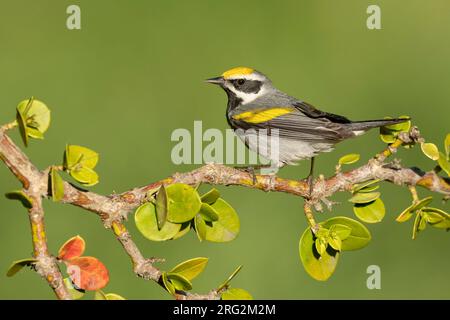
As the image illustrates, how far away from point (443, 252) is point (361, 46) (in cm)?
245

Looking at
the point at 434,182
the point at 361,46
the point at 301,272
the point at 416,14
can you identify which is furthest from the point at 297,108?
the point at 416,14

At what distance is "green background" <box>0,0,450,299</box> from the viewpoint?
5.51 meters

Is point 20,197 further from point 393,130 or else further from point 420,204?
point 393,130

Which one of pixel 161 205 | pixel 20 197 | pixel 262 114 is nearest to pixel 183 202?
pixel 161 205

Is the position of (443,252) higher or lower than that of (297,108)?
lower

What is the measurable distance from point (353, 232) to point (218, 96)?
4045 millimetres

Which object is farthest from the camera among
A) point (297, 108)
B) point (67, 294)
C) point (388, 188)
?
point (388, 188)

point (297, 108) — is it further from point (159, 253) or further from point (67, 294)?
point (67, 294)

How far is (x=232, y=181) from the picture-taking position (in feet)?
9.98

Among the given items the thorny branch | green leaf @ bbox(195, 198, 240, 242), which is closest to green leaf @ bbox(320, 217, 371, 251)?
the thorny branch

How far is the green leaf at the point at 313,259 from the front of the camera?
2881 millimetres

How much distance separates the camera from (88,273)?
248 cm

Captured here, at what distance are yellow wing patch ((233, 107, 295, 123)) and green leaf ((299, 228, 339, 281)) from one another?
2.08 m

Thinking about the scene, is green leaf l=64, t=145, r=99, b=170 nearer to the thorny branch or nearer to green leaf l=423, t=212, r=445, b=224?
the thorny branch
